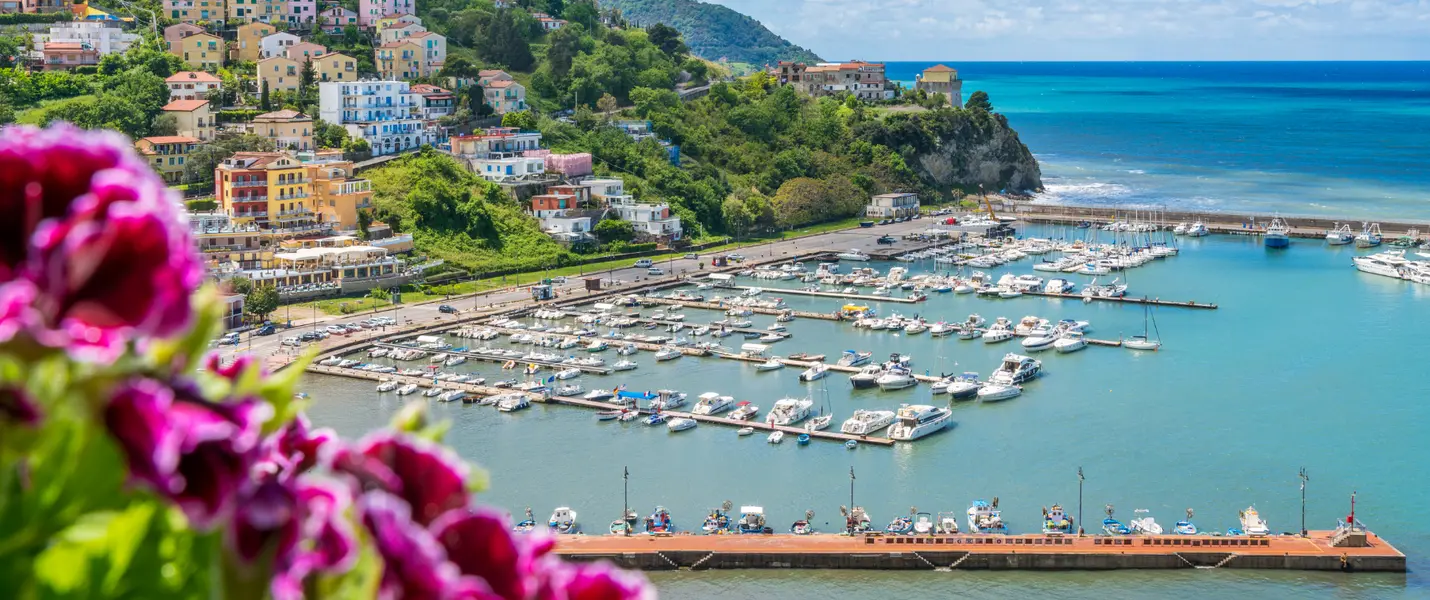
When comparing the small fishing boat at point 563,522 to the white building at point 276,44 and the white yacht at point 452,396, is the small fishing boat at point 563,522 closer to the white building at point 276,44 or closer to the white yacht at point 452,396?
the white yacht at point 452,396

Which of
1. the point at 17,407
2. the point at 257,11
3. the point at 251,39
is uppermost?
the point at 257,11

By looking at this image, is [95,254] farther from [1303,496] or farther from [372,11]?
[372,11]

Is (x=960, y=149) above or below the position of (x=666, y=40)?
below

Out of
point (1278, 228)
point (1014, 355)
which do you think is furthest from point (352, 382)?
point (1278, 228)

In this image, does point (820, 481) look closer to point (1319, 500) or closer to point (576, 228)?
point (1319, 500)

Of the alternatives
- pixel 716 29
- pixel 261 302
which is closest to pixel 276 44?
pixel 261 302

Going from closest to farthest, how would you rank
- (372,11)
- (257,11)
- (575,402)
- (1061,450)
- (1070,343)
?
(1061,450)
(575,402)
(1070,343)
(257,11)
(372,11)
